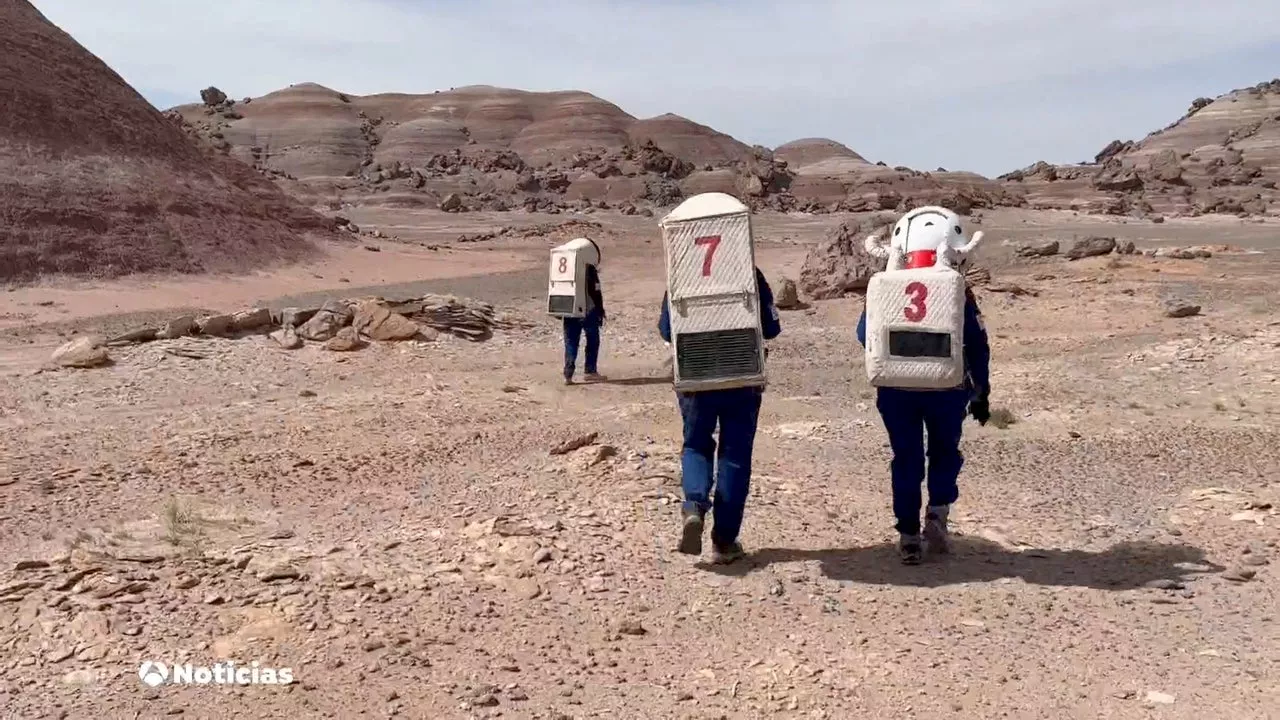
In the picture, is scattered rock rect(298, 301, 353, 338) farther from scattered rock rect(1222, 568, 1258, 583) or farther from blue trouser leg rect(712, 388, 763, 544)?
scattered rock rect(1222, 568, 1258, 583)

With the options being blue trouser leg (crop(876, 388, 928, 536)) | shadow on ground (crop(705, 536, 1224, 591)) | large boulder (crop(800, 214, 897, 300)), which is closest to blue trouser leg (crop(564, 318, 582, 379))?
shadow on ground (crop(705, 536, 1224, 591))

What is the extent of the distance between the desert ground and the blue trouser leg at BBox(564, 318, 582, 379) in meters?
0.40

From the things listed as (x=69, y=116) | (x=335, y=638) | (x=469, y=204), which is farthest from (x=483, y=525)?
(x=469, y=204)

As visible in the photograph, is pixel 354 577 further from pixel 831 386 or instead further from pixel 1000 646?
pixel 831 386

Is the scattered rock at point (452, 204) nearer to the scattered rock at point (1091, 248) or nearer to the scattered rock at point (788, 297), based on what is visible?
the scattered rock at point (1091, 248)

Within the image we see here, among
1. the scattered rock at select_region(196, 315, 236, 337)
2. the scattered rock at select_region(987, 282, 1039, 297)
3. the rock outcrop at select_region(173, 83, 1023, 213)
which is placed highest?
the rock outcrop at select_region(173, 83, 1023, 213)

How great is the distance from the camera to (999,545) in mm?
5324

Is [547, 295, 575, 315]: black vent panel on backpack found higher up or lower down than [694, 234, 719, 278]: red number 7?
lower down

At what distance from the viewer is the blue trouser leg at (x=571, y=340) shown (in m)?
10.9

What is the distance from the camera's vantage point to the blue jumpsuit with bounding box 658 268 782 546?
482cm

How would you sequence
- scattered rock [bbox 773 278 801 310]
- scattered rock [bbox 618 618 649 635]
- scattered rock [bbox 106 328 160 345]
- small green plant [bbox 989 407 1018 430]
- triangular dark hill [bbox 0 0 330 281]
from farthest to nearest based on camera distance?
triangular dark hill [bbox 0 0 330 281] < scattered rock [bbox 773 278 801 310] < scattered rock [bbox 106 328 160 345] < small green plant [bbox 989 407 1018 430] < scattered rock [bbox 618 618 649 635]

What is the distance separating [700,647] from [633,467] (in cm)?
243

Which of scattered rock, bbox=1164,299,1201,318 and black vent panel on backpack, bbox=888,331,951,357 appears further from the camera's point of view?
scattered rock, bbox=1164,299,1201,318

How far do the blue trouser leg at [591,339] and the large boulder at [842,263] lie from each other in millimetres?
6693
